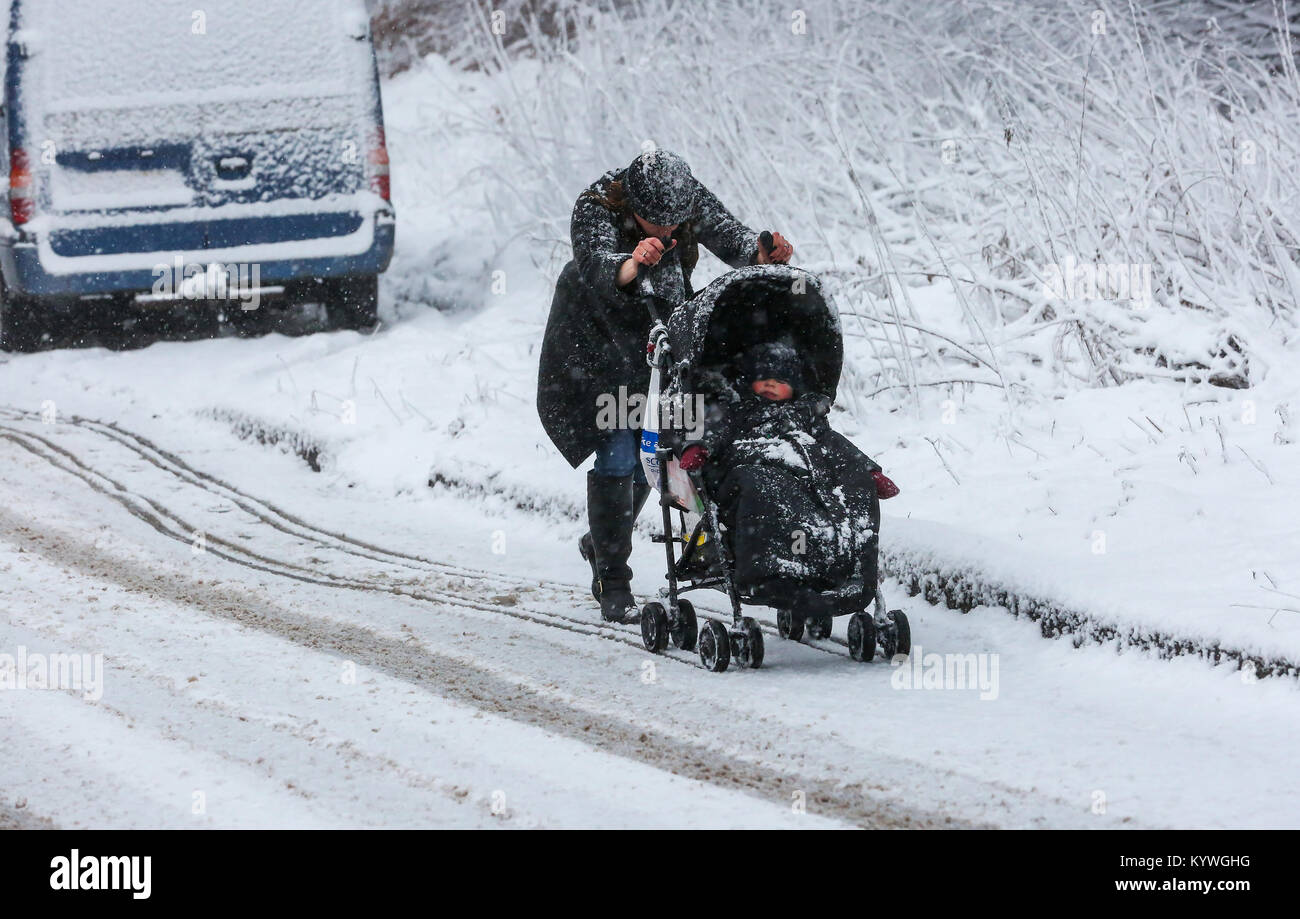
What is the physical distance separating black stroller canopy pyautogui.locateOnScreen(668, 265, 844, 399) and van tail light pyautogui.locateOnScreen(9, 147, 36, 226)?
629cm

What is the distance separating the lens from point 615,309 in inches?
230

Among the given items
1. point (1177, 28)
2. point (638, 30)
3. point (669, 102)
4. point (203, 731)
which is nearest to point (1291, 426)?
point (203, 731)

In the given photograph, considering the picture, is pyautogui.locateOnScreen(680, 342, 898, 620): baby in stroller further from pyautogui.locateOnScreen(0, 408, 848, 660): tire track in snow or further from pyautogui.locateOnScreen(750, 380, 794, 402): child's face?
pyautogui.locateOnScreen(0, 408, 848, 660): tire track in snow

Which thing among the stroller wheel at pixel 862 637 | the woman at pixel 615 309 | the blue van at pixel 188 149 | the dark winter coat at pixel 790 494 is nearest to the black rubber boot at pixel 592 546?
the woman at pixel 615 309

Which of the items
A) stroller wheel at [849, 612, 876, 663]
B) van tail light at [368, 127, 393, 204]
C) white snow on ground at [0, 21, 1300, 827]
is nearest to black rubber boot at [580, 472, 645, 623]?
white snow on ground at [0, 21, 1300, 827]

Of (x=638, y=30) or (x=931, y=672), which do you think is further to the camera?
(x=638, y=30)

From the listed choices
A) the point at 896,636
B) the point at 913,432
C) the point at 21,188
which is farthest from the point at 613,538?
the point at 21,188

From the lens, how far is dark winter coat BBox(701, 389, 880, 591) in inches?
201

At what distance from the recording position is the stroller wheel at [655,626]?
18.6 feet

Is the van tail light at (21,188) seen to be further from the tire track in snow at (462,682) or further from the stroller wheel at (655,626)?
the stroller wheel at (655,626)

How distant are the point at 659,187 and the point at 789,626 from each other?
1665 mm

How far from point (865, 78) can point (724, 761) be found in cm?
747

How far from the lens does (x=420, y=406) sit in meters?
9.68

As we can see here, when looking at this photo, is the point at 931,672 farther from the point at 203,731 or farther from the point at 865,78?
the point at 865,78
